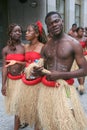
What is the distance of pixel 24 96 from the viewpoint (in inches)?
176

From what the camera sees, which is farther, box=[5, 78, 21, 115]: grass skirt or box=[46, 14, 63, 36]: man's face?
box=[5, 78, 21, 115]: grass skirt

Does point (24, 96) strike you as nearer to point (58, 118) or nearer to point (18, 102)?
point (18, 102)

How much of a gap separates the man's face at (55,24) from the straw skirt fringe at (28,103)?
103 centimetres

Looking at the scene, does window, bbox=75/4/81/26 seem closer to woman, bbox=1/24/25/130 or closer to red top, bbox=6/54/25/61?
woman, bbox=1/24/25/130

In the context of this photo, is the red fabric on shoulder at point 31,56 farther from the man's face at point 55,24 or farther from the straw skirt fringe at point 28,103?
the man's face at point 55,24

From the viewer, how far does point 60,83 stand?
3725mm

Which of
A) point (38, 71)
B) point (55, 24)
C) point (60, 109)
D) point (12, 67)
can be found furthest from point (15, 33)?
point (60, 109)

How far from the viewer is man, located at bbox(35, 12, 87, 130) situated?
362cm

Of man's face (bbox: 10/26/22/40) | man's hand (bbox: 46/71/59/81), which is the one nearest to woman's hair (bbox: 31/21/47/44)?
man's face (bbox: 10/26/22/40)

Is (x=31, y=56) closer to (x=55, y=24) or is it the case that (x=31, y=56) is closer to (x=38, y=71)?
(x=38, y=71)

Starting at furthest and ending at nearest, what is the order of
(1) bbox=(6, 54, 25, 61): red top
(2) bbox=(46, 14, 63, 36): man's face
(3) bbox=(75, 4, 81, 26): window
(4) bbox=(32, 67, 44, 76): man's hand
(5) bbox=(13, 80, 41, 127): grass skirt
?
(3) bbox=(75, 4, 81, 26): window < (1) bbox=(6, 54, 25, 61): red top < (5) bbox=(13, 80, 41, 127): grass skirt < (4) bbox=(32, 67, 44, 76): man's hand < (2) bbox=(46, 14, 63, 36): man's face

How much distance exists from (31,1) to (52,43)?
11407mm

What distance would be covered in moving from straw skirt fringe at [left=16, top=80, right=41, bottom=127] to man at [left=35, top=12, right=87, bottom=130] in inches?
19.7

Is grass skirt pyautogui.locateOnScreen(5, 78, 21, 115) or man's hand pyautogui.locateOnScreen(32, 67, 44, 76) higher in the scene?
man's hand pyautogui.locateOnScreen(32, 67, 44, 76)
